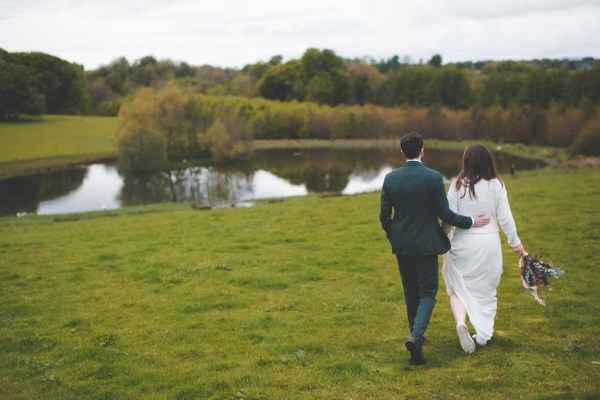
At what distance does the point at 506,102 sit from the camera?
370 feet

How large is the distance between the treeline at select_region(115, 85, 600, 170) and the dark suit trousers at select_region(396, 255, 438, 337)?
Result: 6120 cm

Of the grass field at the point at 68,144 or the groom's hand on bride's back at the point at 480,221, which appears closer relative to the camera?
the groom's hand on bride's back at the point at 480,221

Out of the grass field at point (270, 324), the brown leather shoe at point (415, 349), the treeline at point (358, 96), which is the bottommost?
the grass field at point (270, 324)

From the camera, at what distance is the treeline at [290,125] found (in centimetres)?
6544

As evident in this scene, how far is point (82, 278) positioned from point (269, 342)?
7.23 m

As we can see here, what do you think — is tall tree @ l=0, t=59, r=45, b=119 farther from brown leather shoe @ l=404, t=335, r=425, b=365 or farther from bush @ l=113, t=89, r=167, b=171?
brown leather shoe @ l=404, t=335, r=425, b=365

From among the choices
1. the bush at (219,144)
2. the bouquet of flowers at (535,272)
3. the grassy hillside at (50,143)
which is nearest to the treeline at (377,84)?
the grassy hillside at (50,143)

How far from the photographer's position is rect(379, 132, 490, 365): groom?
693 centimetres

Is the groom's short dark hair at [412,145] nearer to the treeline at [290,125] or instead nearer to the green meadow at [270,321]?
the green meadow at [270,321]

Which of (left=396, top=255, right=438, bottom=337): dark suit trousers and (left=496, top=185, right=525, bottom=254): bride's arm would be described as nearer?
(left=396, top=255, right=438, bottom=337): dark suit trousers

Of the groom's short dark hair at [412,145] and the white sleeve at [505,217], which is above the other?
the groom's short dark hair at [412,145]

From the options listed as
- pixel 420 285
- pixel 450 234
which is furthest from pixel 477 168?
pixel 420 285

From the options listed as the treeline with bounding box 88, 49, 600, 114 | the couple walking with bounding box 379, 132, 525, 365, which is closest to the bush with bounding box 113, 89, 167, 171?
the couple walking with bounding box 379, 132, 525, 365

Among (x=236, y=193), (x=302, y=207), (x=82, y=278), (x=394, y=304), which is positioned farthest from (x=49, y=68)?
(x=394, y=304)
